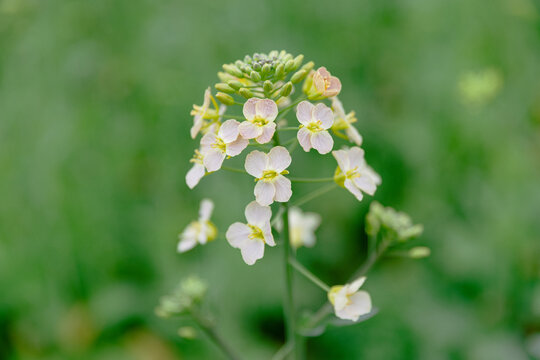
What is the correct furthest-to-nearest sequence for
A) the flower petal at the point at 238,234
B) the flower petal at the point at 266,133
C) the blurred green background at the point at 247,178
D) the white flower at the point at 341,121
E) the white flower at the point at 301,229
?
the blurred green background at the point at 247,178 → the white flower at the point at 301,229 → the white flower at the point at 341,121 → the flower petal at the point at 238,234 → the flower petal at the point at 266,133

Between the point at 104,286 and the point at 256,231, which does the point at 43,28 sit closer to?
the point at 104,286

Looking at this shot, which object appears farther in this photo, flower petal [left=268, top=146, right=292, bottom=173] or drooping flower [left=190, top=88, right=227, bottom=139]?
drooping flower [left=190, top=88, right=227, bottom=139]

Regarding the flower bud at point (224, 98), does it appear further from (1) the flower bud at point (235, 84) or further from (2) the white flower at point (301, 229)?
(2) the white flower at point (301, 229)

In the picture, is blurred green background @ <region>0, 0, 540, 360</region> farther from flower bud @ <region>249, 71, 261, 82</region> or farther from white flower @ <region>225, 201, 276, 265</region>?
flower bud @ <region>249, 71, 261, 82</region>

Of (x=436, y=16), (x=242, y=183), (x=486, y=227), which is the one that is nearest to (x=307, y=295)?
(x=242, y=183)

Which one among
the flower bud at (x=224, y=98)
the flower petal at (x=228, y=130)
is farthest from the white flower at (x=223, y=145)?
the flower bud at (x=224, y=98)

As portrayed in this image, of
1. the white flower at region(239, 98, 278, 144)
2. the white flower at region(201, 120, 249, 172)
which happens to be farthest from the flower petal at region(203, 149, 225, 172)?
the white flower at region(239, 98, 278, 144)
